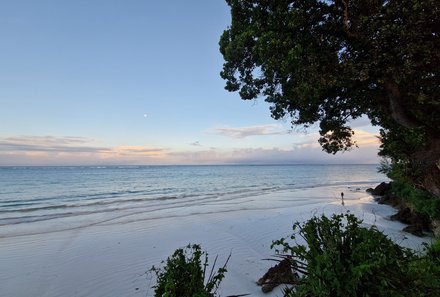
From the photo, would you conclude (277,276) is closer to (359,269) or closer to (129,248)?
(359,269)

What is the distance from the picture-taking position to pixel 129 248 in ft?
41.7

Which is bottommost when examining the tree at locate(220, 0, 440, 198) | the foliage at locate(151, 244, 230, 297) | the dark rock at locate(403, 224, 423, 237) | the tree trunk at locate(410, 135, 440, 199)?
the dark rock at locate(403, 224, 423, 237)

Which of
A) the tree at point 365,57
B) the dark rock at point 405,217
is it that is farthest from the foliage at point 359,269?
the dark rock at point 405,217

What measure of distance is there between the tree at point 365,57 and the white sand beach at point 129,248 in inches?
181

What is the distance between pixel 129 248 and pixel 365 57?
12.6 meters

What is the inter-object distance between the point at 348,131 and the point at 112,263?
12346 millimetres

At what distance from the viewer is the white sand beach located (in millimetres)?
8812

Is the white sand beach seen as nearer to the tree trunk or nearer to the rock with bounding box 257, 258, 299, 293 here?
the rock with bounding box 257, 258, 299, 293

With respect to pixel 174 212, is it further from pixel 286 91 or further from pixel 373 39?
pixel 373 39

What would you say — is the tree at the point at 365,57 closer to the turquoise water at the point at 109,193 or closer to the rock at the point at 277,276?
the rock at the point at 277,276

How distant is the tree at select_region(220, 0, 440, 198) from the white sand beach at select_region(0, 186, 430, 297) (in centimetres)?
Answer: 460

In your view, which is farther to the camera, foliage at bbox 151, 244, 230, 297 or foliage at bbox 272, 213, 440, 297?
foliage at bbox 151, 244, 230, 297

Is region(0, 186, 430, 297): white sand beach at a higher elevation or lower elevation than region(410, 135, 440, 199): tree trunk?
lower

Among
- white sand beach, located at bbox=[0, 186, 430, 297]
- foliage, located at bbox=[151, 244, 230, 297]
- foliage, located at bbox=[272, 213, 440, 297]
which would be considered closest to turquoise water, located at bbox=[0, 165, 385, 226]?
white sand beach, located at bbox=[0, 186, 430, 297]
